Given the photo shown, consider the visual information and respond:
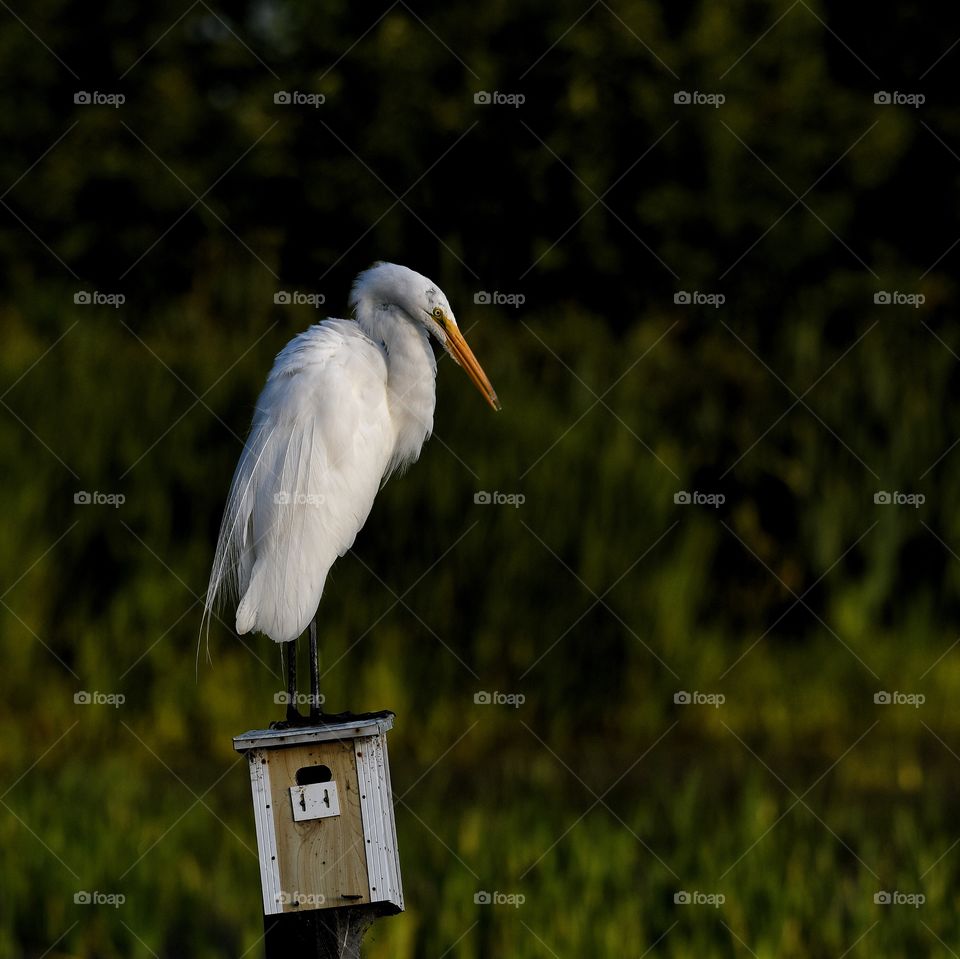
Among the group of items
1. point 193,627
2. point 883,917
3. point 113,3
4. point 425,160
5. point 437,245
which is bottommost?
point 883,917

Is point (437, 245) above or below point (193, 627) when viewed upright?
above

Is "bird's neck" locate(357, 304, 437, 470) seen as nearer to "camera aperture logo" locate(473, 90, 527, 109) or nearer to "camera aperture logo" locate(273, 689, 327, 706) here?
"camera aperture logo" locate(273, 689, 327, 706)

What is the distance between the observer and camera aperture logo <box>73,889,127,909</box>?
3.94 meters

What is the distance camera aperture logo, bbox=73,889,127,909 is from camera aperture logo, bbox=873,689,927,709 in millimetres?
3130

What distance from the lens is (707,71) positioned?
9.61m

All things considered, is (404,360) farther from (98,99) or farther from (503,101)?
(98,99)

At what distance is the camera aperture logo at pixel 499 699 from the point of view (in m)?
5.68

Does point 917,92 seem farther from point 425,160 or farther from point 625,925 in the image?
point 625,925

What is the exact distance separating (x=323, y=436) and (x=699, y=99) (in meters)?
6.17

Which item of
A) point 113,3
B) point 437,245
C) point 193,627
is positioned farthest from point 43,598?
point 113,3

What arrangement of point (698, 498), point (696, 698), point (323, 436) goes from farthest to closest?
point (698, 498), point (696, 698), point (323, 436)

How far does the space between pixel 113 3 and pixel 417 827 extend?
25.4ft

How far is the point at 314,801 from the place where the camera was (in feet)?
8.38

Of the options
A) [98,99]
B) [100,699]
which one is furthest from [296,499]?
[98,99]
